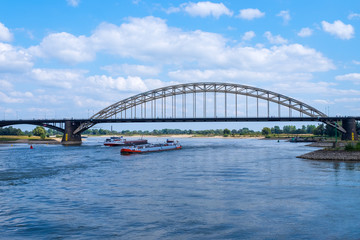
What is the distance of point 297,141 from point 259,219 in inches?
4602

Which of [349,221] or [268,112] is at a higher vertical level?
[268,112]

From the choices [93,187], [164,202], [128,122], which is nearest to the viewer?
[164,202]

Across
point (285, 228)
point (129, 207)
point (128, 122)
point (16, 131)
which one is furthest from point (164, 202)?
point (16, 131)

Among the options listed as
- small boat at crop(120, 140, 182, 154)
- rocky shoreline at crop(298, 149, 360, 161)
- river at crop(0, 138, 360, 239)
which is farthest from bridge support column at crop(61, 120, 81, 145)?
river at crop(0, 138, 360, 239)

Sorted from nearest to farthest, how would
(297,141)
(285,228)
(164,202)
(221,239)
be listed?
(221,239) < (285,228) < (164,202) < (297,141)

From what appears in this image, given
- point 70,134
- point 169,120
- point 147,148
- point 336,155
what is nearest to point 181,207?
point 336,155

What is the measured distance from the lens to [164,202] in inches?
793

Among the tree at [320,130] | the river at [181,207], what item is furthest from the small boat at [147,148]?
the tree at [320,130]

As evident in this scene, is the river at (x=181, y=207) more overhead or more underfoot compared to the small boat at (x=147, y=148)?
more underfoot

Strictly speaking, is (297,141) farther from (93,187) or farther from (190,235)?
(190,235)

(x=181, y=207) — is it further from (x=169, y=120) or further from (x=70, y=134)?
(x=70, y=134)

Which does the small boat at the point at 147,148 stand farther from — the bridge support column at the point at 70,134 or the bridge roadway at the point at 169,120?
the bridge support column at the point at 70,134

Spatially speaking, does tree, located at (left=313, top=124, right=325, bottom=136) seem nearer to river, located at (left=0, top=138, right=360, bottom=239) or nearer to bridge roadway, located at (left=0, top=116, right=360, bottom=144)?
bridge roadway, located at (left=0, top=116, right=360, bottom=144)

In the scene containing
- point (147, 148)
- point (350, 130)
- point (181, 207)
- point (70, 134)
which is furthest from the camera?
point (70, 134)
